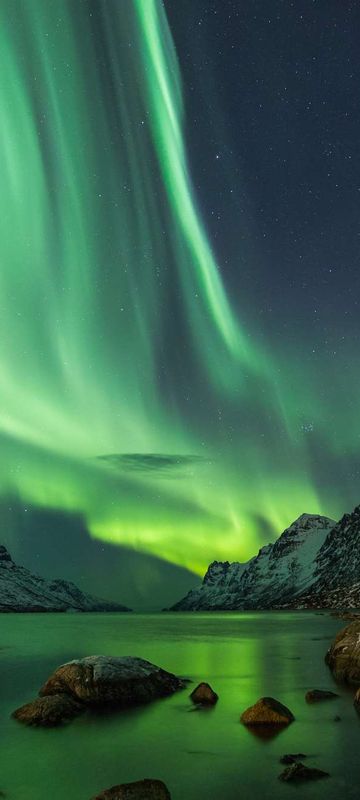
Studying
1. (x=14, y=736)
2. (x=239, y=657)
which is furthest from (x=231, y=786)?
(x=239, y=657)

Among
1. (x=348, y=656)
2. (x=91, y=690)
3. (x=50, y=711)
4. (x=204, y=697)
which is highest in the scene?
(x=348, y=656)

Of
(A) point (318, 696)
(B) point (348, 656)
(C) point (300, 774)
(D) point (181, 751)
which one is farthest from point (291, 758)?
(B) point (348, 656)

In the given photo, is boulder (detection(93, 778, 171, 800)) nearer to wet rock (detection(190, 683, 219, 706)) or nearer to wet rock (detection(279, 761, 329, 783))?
wet rock (detection(279, 761, 329, 783))

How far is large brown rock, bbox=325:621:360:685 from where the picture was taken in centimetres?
2559

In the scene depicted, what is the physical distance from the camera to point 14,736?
16.5 metres

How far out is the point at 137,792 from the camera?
10.3 metres

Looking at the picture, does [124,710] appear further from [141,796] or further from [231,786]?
[141,796]

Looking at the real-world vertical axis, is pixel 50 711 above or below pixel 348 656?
below

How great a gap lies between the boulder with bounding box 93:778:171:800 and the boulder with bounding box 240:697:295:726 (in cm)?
777

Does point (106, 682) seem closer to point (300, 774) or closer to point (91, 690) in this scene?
point (91, 690)

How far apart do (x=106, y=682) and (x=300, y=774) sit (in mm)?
9256

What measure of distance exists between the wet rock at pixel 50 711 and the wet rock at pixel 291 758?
7.15m

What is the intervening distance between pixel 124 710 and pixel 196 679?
11.6 meters

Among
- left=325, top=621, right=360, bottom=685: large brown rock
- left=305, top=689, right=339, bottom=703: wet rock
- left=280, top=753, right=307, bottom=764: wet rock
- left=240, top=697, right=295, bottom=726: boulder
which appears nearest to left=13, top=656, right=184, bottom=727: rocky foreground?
left=240, top=697, right=295, bottom=726: boulder
